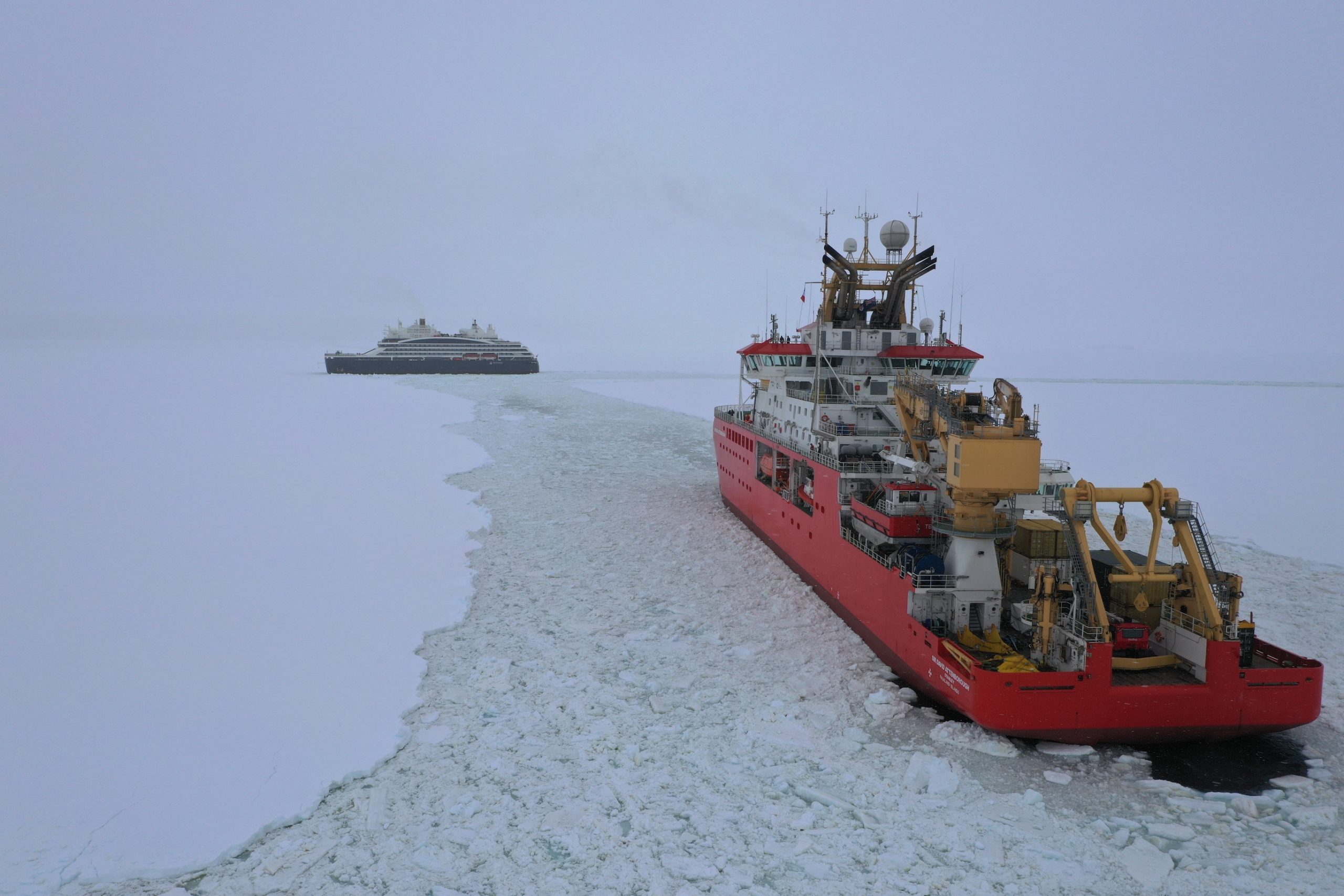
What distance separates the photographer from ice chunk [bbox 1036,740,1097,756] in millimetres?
8578

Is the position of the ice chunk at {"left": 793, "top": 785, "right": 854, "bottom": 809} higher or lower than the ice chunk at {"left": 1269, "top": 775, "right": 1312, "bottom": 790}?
higher

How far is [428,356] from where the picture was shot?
77562mm

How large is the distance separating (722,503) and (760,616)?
9.03 m

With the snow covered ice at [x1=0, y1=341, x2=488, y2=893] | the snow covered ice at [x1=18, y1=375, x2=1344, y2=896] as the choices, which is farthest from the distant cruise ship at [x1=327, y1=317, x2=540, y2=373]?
the snow covered ice at [x1=18, y1=375, x2=1344, y2=896]

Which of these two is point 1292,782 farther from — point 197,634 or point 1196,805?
point 197,634

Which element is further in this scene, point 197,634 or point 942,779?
point 197,634

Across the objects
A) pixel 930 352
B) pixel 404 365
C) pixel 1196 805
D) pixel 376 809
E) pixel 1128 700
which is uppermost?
pixel 404 365

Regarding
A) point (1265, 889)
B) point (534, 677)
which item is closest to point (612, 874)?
point (534, 677)

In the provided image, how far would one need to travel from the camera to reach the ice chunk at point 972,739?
865cm

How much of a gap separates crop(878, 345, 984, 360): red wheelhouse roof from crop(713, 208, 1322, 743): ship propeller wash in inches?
1.7

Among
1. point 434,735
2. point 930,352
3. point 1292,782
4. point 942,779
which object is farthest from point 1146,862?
point 930,352

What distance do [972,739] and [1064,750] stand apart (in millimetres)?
1029

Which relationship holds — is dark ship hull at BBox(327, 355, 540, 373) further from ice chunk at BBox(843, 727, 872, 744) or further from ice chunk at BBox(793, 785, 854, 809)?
ice chunk at BBox(793, 785, 854, 809)

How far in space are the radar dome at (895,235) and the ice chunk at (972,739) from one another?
431 inches
